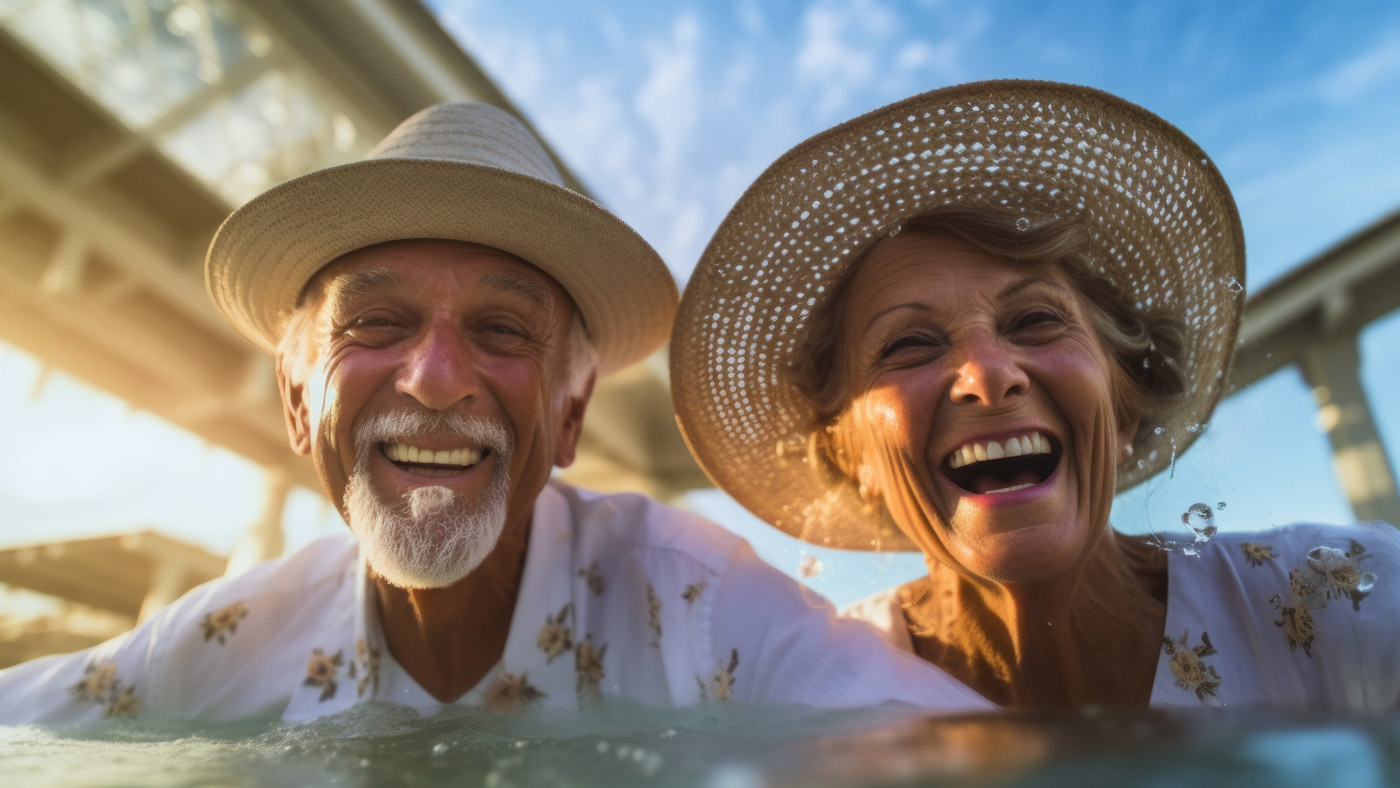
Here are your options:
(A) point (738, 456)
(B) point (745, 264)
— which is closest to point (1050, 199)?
(B) point (745, 264)

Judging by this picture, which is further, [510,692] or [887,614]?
[887,614]

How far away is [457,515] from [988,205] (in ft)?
4.39

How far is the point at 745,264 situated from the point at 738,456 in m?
0.58

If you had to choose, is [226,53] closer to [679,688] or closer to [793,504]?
[793,504]

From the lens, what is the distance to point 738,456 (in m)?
2.23

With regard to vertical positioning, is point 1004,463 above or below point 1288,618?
above

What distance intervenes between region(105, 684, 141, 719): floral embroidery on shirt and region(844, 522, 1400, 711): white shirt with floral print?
2.36m

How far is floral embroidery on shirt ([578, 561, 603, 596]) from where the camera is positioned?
6.33 ft

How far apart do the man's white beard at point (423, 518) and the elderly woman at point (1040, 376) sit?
0.65 metres

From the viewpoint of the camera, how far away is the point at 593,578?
1.94 m

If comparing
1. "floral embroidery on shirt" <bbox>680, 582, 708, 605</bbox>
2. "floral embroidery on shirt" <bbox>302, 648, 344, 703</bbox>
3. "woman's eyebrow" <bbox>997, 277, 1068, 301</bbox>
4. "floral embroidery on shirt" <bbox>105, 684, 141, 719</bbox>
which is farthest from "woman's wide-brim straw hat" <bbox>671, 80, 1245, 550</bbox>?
"floral embroidery on shirt" <bbox>105, 684, 141, 719</bbox>

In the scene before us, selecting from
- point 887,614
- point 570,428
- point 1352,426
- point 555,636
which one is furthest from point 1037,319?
point 1352,426

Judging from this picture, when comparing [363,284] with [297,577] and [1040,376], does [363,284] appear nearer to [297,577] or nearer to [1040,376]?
[297,577]

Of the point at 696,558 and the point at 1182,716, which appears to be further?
the point at 696,558
